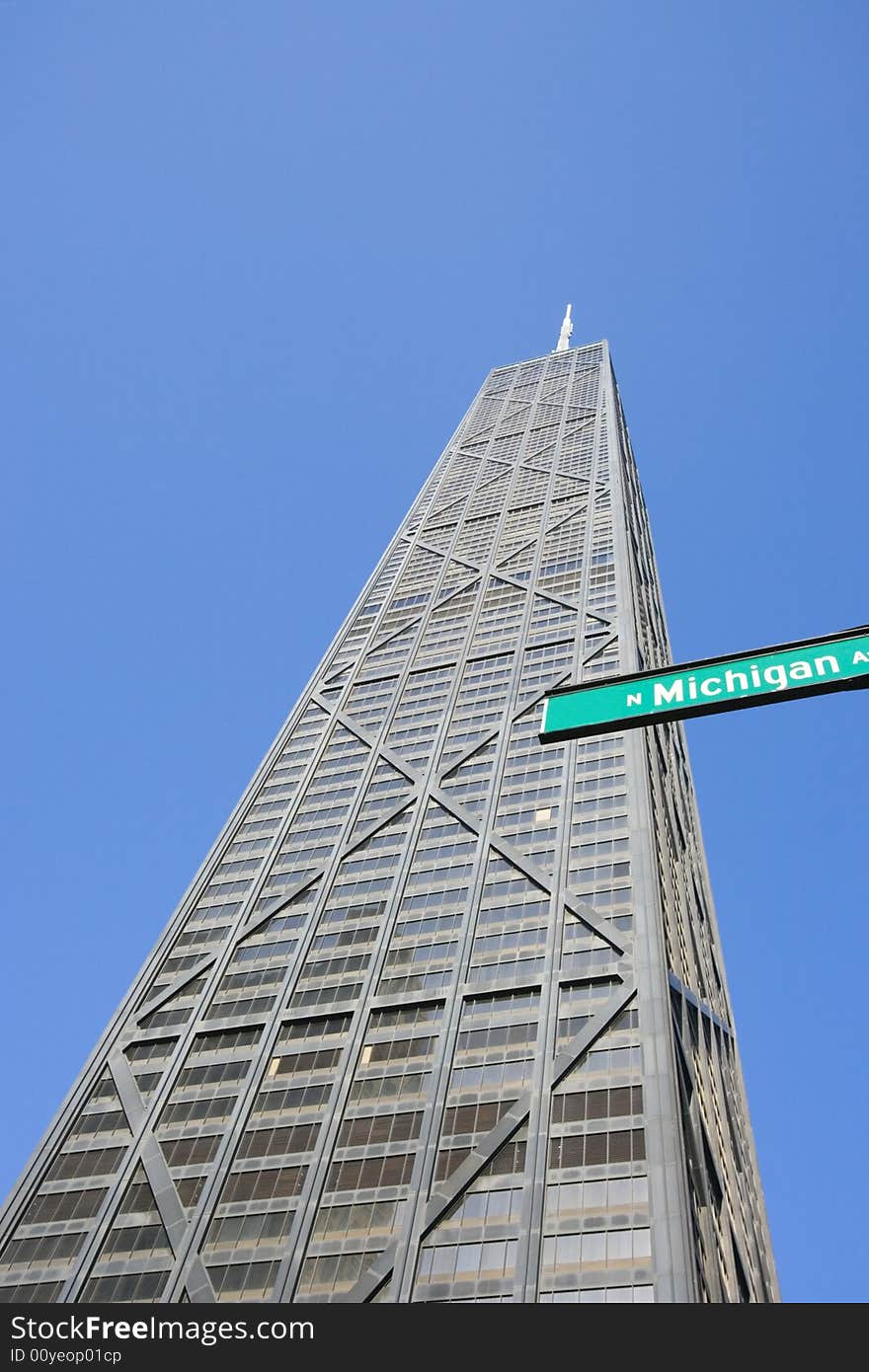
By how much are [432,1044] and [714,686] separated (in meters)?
54.2

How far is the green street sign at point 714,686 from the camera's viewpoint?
11.0 metres

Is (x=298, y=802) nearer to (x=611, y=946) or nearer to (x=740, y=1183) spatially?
(x=611, y=946)

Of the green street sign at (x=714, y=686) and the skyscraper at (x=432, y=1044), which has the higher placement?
the skyscraper at (x=432, y=1044)

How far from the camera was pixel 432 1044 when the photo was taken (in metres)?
62.0

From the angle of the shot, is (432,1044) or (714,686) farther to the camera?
(432,1044)

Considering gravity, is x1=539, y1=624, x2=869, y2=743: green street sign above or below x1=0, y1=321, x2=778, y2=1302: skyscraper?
below

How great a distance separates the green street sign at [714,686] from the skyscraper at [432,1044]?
61.0 feet

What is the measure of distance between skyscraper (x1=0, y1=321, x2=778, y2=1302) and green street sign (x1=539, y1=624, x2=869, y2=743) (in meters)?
18.6

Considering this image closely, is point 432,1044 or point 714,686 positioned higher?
point 432,1044

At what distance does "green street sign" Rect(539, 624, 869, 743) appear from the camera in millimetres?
10984

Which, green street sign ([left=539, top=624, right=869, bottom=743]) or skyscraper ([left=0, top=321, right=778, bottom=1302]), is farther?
skyscraper ([left=0, top=321, right=778, bottom=1302])

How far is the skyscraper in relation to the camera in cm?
5181

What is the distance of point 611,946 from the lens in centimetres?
6500

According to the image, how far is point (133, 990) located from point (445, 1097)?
25029 millimetres
